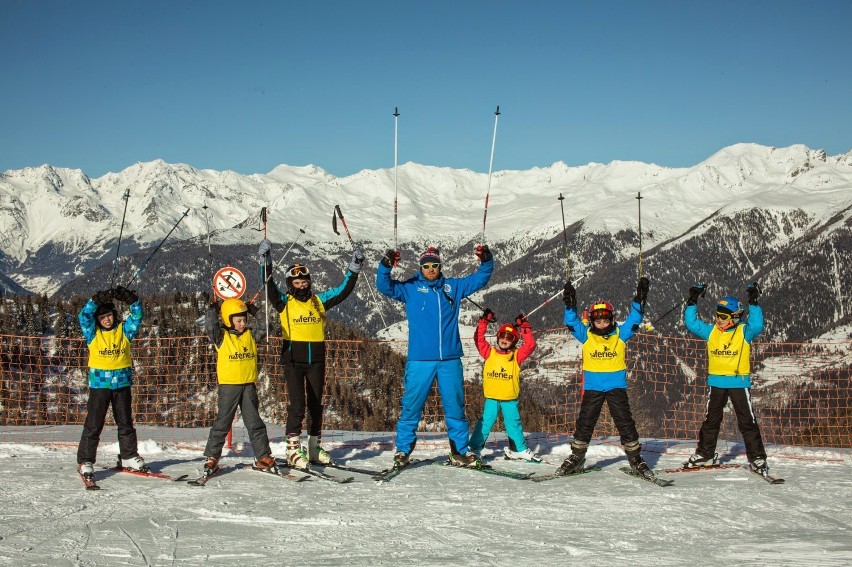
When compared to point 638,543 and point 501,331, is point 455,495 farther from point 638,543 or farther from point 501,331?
point 501,331

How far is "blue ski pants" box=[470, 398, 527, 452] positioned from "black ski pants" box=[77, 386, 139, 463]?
3749 mm

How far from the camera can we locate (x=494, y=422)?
967 cm

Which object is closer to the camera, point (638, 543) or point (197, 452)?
point (638, 543)

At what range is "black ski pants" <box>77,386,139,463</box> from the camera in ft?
26.8

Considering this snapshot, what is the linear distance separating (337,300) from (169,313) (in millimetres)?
68178

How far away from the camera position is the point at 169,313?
73.8m

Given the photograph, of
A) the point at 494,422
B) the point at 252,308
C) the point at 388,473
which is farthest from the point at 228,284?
the point at 494,422

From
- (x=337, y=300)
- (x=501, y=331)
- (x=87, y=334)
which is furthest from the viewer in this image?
(x=501, y=331)

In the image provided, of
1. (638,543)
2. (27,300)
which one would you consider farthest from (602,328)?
(27,300)

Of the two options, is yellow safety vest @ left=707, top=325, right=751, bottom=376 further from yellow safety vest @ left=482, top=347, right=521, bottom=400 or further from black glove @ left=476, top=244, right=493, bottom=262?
black glove @ left=476, top=244, right=493, bottom=262

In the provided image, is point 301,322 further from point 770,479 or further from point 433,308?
point 770,479

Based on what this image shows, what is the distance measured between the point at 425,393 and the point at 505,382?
144 cm

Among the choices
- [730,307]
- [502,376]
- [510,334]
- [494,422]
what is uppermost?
[730,307]

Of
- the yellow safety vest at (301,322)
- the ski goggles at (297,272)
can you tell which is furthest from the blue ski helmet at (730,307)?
the ski goggles at (297,272)
